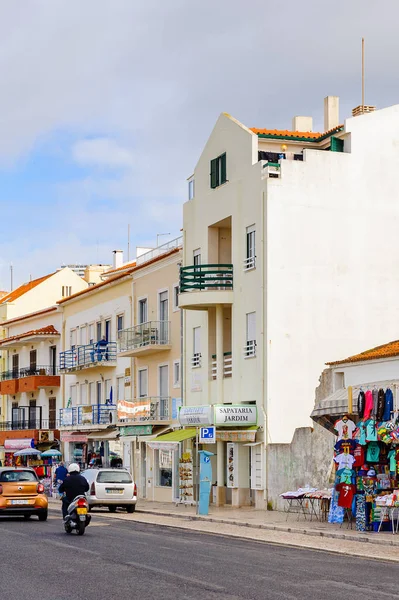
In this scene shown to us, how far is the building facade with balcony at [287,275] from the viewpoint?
36125 millimetres

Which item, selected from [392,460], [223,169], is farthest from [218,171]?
[392,460]

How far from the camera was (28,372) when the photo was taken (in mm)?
66438

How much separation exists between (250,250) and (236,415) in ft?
18.8

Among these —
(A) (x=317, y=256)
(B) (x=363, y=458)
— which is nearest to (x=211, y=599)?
(B) (x=363, y=458)

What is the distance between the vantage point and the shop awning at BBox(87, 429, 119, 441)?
5122 centimetres

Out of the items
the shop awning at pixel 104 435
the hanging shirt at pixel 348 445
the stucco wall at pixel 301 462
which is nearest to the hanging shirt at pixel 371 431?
the hanging shirt at pixel 348 445

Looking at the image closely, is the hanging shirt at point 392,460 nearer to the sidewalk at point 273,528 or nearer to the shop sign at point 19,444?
the sidewalk at point 273,528

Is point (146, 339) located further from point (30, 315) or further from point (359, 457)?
point (30, 315)

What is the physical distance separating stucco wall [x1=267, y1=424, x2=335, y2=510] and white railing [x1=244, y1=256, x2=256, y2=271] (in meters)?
6.25

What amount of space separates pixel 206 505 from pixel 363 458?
7.76m

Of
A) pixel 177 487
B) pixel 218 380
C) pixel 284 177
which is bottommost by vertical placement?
pixel 177 487

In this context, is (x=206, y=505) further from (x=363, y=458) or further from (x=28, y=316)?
(x=28, y=316)

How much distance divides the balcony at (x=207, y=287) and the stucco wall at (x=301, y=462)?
6.24 metres

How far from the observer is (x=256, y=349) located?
36.7 m
